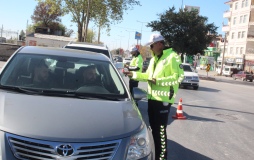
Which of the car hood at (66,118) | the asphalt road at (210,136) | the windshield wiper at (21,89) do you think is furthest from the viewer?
the asphalt road at (210,136)

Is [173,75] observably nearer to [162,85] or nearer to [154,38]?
[162,85]

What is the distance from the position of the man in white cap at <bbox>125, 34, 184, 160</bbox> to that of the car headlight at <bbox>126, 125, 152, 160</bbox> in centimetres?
136

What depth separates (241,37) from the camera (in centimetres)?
7131

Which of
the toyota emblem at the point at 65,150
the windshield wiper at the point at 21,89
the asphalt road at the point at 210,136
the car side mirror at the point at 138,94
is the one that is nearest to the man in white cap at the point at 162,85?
the car side mirror at the point at 138,94

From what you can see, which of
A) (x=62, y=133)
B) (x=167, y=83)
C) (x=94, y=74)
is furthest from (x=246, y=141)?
(x=62, y=133)

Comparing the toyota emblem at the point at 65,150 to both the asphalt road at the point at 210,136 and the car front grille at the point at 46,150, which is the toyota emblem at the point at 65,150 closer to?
the car front grille at the point at 46,150

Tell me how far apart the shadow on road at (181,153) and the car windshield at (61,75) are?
6.10 ft

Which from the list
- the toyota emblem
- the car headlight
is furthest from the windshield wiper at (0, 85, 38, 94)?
the car headlight

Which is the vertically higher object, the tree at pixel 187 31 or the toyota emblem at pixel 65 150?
the tree at pixel 187 31

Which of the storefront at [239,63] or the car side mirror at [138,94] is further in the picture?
the storefront at [239,63]

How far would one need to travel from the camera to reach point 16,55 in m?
4.65

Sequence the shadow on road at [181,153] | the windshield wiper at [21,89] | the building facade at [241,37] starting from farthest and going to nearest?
1. the building facade at [241,37]
2. the shadow on road at [181,153]
3. the windshield wiper at [21,89]

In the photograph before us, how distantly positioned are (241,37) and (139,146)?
238 feet

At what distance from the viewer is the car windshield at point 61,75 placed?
415 cm
